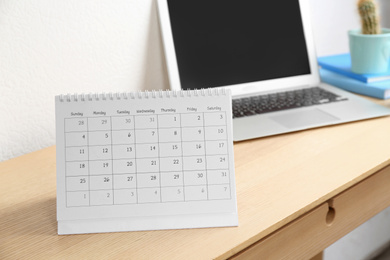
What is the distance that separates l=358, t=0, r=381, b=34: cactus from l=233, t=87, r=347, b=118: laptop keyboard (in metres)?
0.22

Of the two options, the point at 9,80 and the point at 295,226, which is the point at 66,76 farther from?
the point at 295,226

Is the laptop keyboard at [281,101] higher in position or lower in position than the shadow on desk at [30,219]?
higher

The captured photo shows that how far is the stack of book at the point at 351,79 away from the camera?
118 centimetres

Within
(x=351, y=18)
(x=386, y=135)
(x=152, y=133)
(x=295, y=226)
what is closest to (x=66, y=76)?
(x=152, y=133)

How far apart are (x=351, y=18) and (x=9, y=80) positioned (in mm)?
1201

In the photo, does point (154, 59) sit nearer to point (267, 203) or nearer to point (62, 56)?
point (62, 56)

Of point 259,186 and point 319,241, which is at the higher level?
point 259,186

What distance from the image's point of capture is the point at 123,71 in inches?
42.6

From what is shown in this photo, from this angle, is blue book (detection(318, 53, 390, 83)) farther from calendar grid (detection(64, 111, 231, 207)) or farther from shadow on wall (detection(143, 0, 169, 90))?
calendar grid (detection(64, 111, 231, 207))

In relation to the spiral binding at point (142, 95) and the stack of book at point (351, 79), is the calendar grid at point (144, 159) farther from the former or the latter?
the stack of book at point (351, 79)

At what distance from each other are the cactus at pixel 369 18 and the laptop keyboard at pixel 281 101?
8.6 inches

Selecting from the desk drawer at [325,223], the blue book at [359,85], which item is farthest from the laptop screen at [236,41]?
the desk drawer at [325,223]

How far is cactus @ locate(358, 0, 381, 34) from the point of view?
124 cm

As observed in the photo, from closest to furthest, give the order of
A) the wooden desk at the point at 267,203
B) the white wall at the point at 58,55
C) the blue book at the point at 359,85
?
1. the wooden desk at the point at 267,203
2. the white wall at the point at 58,55
3. the blue book at the point at 359,85
